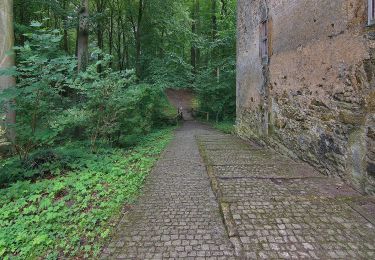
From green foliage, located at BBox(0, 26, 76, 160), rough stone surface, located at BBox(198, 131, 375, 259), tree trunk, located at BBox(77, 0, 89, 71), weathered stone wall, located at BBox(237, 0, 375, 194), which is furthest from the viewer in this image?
tree trunk, located at BBox(77, 0, 89, 71)

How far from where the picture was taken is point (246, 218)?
2895 mm

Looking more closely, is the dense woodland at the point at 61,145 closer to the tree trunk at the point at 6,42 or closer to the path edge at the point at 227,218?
the tree trunk at the point at 6,42

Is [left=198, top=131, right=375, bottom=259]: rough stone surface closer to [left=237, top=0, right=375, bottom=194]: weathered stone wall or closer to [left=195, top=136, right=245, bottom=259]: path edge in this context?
[left=195, top=136, right=245, bottom=259]: path edge

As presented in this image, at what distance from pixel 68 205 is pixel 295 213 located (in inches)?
113

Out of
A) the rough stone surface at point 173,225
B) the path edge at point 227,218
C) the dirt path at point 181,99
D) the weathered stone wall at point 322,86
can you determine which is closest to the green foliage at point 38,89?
the rough stone surface at point 173,225

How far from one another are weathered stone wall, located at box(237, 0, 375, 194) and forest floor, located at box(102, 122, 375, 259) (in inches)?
17.7

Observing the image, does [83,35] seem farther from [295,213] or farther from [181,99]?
[181,99]

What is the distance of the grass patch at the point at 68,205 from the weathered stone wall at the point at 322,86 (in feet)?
10.1

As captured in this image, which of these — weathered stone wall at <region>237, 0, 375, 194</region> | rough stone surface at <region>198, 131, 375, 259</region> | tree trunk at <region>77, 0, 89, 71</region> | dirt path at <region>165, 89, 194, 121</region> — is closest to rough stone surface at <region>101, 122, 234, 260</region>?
rough stone surface at <region>198, 131, 375, 259</region>

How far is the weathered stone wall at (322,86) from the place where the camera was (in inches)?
135

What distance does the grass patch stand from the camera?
2.57m

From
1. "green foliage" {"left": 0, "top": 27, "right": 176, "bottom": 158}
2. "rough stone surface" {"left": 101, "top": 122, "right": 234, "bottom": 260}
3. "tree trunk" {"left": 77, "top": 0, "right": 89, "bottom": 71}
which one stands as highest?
"tree trunk" {"left": 77, "top": 0, "right": 89, "bottom": 71}

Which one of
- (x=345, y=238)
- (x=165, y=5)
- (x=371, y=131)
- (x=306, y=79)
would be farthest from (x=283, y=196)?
(x=165, y=5)

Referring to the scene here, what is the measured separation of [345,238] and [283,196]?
3.45ft
